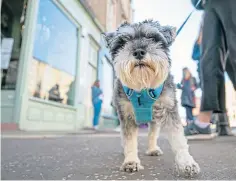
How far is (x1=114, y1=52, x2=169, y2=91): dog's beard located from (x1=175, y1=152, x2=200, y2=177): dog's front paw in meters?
0.71

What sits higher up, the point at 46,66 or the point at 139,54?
the point at 46,66

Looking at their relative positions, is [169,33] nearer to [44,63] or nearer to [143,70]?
[143,70]

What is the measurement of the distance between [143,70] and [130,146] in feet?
2.59

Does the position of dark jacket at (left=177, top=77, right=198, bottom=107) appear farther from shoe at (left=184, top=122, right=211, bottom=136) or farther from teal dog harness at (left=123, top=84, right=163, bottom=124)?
teal dog harness at (left=123, top=84, right=163, bottom=124)

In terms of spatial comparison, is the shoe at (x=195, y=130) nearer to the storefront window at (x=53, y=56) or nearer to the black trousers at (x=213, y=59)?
the black trousers at (x=213, y=59)

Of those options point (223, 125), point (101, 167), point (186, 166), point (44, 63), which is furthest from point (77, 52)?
point (186, 166)

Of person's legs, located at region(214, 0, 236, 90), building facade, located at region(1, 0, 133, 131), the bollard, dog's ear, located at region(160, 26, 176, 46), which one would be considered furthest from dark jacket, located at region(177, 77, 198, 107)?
dog's ear, located at region(160, 26, 176, 46)

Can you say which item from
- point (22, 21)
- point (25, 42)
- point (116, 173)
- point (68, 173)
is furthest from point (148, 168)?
point (22, 21)

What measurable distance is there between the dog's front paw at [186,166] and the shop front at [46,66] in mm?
6457

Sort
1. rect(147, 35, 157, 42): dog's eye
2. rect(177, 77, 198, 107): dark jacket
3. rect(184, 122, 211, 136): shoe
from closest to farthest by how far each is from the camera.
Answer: rect(147, 35, 157, 42): dog's eye < rect(184, 122, 211, 136): shoe < rect(177, 77, 198, 107): dark jacket

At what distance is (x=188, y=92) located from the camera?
8.79 m

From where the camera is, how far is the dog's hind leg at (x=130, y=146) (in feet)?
8.16

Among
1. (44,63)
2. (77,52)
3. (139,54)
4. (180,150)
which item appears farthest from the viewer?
(77,52)

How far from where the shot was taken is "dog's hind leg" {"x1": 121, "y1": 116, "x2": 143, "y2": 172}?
2486mm
